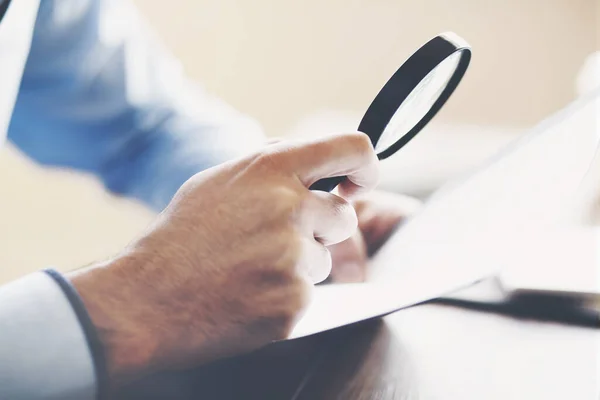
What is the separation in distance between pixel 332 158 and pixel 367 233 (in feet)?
0.66

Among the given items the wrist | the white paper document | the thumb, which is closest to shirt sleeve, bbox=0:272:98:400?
the wrist

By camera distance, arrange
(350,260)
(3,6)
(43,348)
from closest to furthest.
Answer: (43,348) → (3,6) → (350,260)

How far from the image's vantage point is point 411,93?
35 cm

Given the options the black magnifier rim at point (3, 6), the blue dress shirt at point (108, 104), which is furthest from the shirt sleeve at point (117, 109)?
the black magnifier rim at point (3, 6)

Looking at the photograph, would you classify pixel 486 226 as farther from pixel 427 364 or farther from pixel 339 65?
pixel 339 65

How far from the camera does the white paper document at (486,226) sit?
393 millimetres

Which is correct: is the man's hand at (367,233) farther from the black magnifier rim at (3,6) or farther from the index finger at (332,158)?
the black magnifier rim at (3,6)

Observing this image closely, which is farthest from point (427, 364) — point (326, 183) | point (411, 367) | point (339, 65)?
point (339, 65)

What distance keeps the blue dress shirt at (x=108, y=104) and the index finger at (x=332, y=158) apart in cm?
21

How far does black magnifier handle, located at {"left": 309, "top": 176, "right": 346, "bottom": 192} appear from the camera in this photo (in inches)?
14.5

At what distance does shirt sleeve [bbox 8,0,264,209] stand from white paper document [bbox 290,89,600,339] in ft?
0.66

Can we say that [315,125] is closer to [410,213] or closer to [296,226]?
[410,213]

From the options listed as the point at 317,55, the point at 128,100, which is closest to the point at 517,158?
the point at 317,55

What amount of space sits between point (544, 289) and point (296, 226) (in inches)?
Result: 9.4
